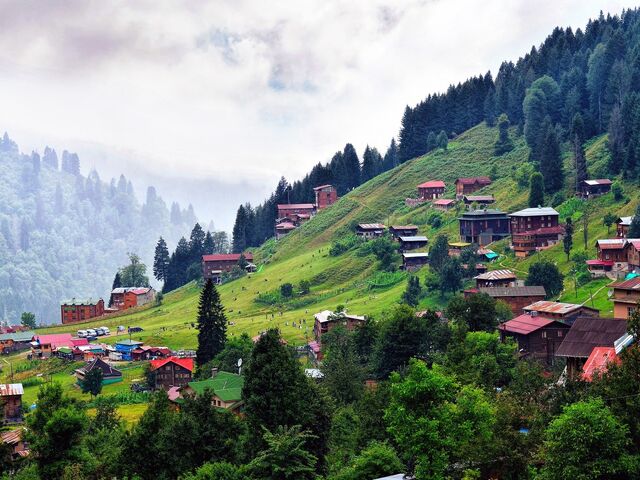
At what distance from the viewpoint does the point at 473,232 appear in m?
128

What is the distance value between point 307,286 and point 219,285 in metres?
33.6

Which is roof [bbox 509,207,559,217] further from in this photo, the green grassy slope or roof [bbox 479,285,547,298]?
roof [bbox 479,285,547,298]

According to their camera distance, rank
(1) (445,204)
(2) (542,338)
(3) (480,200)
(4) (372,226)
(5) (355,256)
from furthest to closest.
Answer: (4) (372,226)
(1) (445,204)
(5) (355,256)
(3) (480,200)
(2) (542,338)

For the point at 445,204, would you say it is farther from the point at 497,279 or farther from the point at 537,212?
the point at 497,279

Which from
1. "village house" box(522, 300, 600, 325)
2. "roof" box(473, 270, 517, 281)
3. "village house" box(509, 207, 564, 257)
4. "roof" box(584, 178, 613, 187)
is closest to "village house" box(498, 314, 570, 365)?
"village house" box(522, 300, 600, 325)

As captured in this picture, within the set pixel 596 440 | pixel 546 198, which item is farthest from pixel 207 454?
pixel 546 198

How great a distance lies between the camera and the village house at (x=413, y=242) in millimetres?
135000

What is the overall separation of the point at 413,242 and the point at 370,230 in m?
19.3

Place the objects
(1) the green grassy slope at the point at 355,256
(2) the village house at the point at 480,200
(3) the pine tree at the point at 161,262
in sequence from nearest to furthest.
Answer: (1) the green grassy slope at the point at 355,256, (2) the village house at the point at 480,200, (3) the pine tree at the point at 161,262

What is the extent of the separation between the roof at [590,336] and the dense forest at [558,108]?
66506 millimetres

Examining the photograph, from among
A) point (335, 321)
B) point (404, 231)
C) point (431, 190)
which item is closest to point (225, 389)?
point (335, 321)

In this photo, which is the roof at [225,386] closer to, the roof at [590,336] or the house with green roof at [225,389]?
the house with green roof at [225,389]

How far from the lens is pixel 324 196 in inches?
7564

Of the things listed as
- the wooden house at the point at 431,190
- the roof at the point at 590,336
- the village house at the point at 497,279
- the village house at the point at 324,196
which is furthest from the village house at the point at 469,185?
the roof at the point at 590,336
